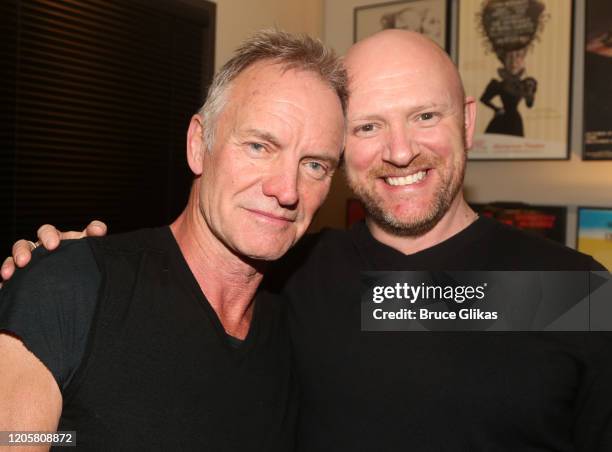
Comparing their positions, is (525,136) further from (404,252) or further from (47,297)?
(47,297)

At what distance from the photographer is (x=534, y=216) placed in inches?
146

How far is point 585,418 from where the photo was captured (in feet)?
4.63

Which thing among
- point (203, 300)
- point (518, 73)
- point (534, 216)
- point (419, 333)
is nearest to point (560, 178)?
point (534, 216)

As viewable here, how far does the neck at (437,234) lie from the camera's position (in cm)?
166

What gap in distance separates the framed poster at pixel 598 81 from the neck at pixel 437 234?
7.36 ft

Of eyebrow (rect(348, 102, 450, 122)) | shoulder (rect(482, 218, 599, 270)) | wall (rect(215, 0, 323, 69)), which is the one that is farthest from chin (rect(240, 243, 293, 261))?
wall (rect(215, 0, 323, 69))

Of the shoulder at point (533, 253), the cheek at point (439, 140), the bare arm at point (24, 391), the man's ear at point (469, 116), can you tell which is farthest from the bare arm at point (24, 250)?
the man's ear at point (469, 116)

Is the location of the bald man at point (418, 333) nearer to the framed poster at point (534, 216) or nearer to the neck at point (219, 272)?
the neck at point (219, 272)

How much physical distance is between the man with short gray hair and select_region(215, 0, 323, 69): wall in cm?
251

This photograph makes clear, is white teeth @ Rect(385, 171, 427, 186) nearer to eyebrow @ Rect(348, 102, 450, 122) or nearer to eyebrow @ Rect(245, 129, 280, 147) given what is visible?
eyebrow @ Rect(348, 102, 450, 122)

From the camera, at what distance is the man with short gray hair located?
1.14 meters

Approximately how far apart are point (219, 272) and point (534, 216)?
281cm

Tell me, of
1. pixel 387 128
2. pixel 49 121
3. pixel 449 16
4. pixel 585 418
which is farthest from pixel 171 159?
pixel 585 418

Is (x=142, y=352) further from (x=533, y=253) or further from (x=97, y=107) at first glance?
(x=97, y=107)
